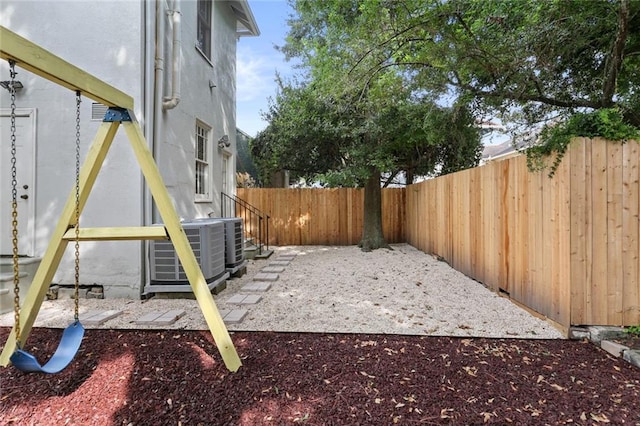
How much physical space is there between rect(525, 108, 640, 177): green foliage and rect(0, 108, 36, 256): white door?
6269 millimetres

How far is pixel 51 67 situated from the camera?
224 cm

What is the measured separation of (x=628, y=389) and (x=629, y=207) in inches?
66.1

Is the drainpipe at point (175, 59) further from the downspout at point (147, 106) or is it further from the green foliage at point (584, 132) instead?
the green foliage at point (584, 132)

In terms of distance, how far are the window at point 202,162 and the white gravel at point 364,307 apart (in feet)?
6.08

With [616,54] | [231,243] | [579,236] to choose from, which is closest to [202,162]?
[231,243]

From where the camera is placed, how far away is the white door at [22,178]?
15.4 ft

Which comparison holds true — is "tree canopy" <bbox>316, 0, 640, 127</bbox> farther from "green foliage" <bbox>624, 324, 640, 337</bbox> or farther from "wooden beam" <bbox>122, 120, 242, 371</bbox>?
"wooden beam" <bbox>122, 120, 242, 371</bbox>

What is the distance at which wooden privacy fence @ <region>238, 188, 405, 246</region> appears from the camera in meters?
10.3

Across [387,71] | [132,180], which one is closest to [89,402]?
[132,180]

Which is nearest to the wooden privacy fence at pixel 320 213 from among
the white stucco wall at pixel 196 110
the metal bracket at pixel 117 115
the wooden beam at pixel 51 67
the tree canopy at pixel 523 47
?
the white stucco wall at pixel 196 110

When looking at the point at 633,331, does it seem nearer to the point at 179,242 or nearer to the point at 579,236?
the point at 579,236

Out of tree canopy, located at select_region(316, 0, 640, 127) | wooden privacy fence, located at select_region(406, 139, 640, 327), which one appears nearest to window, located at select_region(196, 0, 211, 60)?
tree canopy, located at select_region(316, 0, 640, 127)

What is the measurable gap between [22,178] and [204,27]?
422 centimetres

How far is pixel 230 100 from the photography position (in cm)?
827
